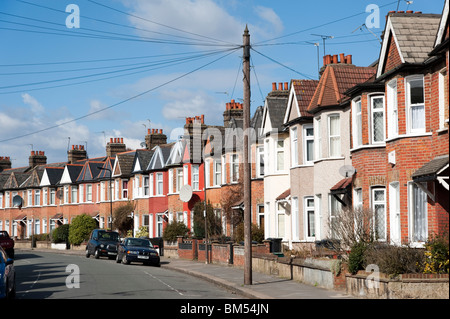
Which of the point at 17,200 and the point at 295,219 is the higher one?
the point at 17,200

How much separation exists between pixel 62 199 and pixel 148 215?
2282 centimetres

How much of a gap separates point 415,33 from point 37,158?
73.0 m

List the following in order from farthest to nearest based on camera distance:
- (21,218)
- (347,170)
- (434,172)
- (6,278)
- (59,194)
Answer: (21,218), (59,194), (347,170), (434,172), (6,278)

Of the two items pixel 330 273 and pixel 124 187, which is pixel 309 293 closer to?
pixel 330 273

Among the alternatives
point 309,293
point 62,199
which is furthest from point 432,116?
point 62,199

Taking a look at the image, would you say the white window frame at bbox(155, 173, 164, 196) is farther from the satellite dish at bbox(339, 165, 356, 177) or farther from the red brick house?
the red brick house

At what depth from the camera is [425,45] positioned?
72.4ft

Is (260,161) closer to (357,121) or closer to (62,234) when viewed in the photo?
(357,121)

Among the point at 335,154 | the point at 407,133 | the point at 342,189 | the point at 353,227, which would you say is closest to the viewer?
the point at 407,133

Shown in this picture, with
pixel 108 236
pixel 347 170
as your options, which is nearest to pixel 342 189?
pixel 347 170

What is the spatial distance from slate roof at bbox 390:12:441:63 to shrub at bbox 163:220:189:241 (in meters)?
28.2

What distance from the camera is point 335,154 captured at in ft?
93.2

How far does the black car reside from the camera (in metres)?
44.1

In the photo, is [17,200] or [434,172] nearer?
[434,172]
